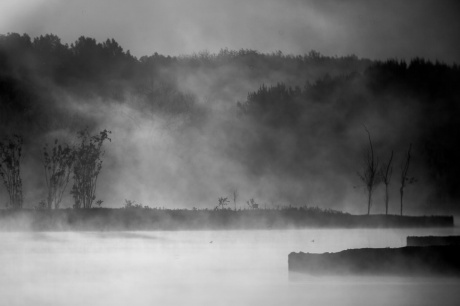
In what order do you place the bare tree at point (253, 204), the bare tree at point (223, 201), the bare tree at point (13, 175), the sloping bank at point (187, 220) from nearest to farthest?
the sloping bank at point (187, 220) < the bare tree at point (13, 175) < the bare tree at point (253, 204) < the bare tree at point (223, 201)

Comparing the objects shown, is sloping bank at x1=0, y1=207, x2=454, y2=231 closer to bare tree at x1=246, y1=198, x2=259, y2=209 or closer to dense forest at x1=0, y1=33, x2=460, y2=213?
bare tree at x1=246, y1=198, x2=259, y2=209

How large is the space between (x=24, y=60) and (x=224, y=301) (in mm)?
40375

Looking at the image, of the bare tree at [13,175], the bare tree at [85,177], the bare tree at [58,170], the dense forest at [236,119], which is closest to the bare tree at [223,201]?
the dense forest at [236,119]

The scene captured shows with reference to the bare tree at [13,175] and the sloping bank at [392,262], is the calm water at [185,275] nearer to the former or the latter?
the sloping bank at [392,262]

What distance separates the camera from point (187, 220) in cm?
3083

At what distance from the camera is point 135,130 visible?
47.4 m

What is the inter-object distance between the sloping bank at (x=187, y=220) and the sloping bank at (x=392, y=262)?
51.0ft

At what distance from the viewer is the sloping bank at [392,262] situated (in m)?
13.7

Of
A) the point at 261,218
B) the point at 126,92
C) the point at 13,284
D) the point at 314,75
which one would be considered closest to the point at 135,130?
the point at 126,92

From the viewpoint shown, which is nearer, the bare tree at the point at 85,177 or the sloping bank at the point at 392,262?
the sloping bank at the point at 392,262

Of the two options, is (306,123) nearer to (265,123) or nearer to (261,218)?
(265,123)

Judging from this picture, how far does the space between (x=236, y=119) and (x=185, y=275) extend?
114 ft

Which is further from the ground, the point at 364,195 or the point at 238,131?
the point at 238,131

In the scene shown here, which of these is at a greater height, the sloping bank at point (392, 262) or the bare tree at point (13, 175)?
the bare tree at point (13, 175)
